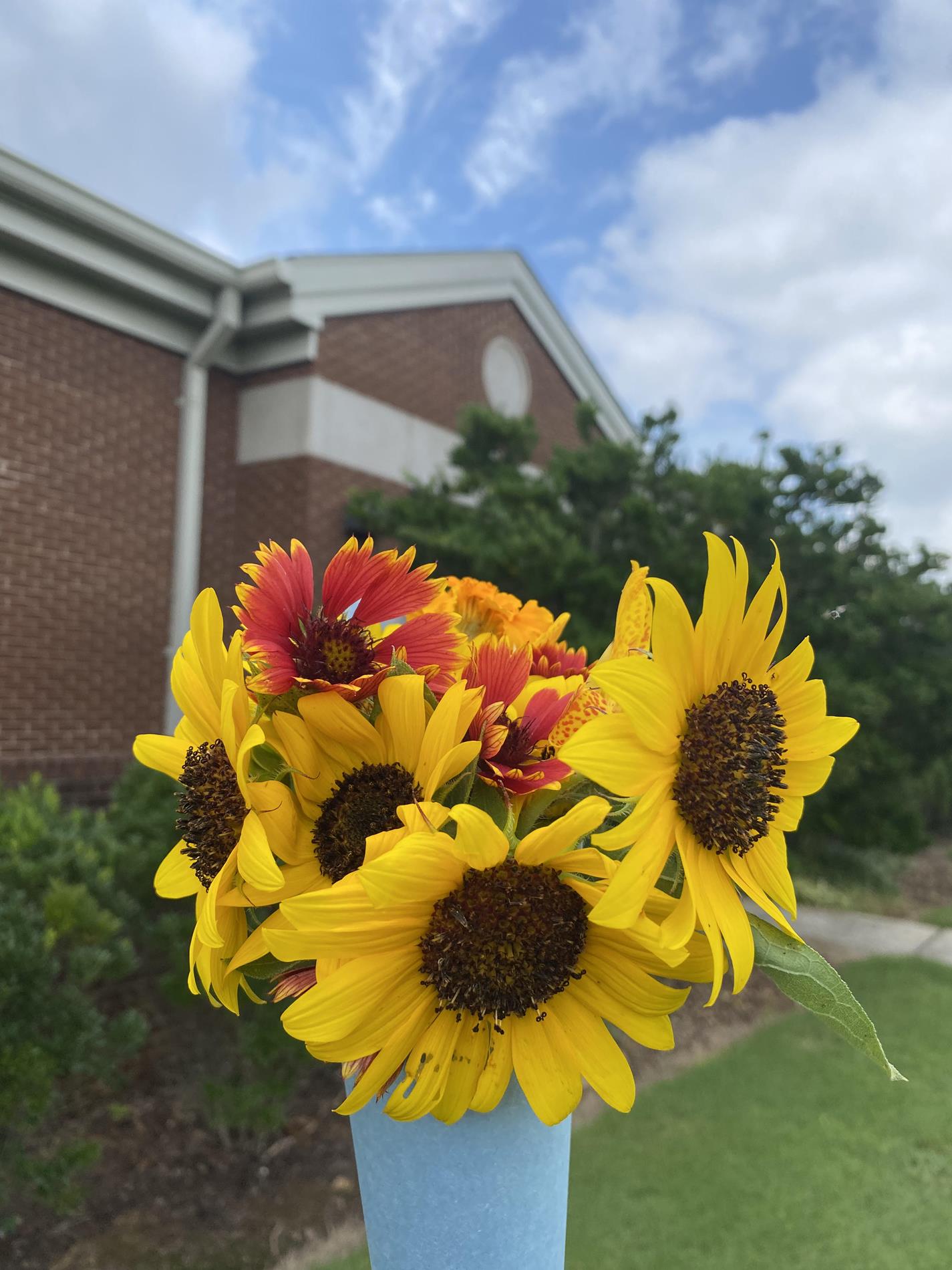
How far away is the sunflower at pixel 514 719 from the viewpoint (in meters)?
0.65

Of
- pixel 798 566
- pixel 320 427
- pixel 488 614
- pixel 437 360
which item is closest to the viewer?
pixel 488 614

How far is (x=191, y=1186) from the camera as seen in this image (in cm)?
329

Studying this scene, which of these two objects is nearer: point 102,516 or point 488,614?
point 488,614

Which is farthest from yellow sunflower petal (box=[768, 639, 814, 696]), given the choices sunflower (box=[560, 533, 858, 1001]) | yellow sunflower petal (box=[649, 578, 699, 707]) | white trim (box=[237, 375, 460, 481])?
white trim (box=[237, 375, 460, 481])

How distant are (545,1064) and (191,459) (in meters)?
5.87

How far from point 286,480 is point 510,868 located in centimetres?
597

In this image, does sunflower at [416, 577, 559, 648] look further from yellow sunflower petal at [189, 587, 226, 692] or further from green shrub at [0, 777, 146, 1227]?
green shrub at [0, 777, 146, 1227]

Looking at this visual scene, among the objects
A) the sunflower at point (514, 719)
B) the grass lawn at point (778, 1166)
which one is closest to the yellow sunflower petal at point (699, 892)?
the sunflower at point (514, 719)

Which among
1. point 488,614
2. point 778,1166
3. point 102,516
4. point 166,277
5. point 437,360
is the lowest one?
point 778,1166

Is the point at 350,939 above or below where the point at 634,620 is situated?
below

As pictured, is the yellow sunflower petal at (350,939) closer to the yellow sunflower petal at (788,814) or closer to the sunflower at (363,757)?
the sunflower at (363,757)

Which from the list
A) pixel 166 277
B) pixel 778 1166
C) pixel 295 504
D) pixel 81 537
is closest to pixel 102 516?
pixel 81 537

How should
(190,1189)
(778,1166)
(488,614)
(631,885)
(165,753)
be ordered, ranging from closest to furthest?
(631,885)
(165,753)
(488,614)
(190,1189)
(778,1166)

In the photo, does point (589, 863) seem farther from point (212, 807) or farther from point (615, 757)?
point (212, 807)
